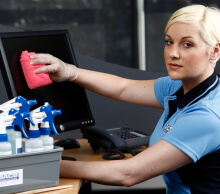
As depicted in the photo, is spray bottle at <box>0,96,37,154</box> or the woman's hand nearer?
spray bottle at <box>0,96,37,154</box>

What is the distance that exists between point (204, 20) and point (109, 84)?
57 cm

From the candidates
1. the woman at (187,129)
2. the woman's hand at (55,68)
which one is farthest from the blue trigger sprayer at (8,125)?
the woman's hand at (55,68)

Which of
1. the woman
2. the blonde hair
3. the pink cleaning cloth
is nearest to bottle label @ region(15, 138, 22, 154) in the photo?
the woman

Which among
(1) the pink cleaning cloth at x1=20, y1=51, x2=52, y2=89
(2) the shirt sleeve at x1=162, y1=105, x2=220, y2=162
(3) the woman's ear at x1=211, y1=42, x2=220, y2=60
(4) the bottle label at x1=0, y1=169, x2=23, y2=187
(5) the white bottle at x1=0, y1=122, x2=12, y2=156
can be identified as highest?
(3) the woman's ear at x1=211, y1=42, x2=220, y2=60

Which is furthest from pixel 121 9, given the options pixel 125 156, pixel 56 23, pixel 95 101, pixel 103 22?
pixel 125 156

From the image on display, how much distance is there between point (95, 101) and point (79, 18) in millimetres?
2549

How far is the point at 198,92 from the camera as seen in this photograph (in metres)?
1.57

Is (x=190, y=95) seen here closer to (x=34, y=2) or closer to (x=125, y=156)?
(x=125, y=156)

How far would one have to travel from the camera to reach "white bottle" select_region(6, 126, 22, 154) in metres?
1.28

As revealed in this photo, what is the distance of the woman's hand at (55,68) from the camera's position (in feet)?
5.50

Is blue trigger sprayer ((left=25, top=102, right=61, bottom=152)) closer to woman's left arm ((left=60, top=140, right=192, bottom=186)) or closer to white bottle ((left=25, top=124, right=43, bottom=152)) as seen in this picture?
white bottle ((left=25, top=124, right=43, bottom=152))

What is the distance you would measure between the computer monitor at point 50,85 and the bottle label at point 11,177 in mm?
364

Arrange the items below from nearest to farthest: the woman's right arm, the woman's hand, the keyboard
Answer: the woman's hand, the woman's right arm, the keyboard

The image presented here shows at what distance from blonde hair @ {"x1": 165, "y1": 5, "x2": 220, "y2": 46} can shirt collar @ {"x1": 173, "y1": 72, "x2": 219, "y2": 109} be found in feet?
0.46
